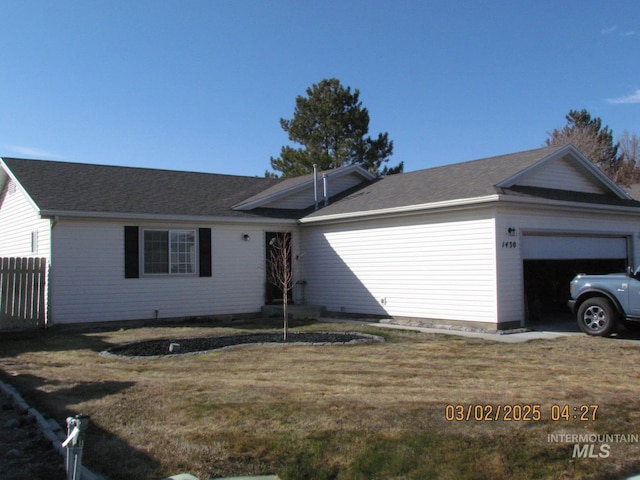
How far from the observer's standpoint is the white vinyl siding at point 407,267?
12.8 m

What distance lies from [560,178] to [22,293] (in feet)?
44.4

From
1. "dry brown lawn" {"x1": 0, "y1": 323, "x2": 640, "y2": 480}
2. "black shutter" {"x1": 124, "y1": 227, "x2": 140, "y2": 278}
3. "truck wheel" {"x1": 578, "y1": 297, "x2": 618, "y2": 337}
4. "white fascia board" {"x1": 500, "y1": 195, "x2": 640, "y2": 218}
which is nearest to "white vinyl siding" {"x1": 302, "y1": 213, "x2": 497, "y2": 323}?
"white fascia board" {"x1": 500, "y1": 195, "x2": 640, "y2": 218}

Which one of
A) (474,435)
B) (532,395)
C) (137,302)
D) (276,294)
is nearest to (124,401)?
(474,435)

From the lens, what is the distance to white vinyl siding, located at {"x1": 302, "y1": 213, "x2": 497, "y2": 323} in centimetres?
1280

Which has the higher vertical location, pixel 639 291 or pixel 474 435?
pixel 639 291

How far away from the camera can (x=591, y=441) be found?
16.1ft

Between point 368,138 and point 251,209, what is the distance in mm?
23090

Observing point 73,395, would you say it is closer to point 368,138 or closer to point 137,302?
point 137,302

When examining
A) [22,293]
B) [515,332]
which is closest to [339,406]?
[515,332]

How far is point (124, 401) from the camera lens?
637cm

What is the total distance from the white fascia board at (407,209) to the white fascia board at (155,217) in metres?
1.21

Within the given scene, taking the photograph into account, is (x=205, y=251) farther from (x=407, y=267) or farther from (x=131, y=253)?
(x=407, y=267)

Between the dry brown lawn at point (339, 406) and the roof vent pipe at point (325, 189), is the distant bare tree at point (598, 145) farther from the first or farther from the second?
the dry brown lawn at point (339, 406)

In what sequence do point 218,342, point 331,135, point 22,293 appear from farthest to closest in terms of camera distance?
point 331,135
point 22,293
point 218,342
